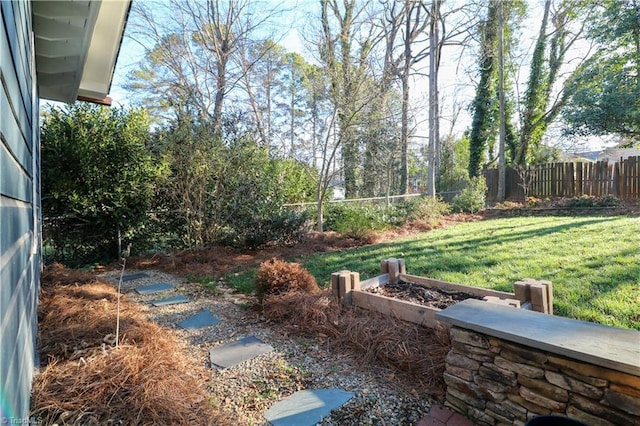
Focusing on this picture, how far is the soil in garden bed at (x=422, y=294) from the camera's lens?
2920 millimetres

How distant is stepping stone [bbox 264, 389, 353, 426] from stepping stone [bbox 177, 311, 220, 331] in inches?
61.9

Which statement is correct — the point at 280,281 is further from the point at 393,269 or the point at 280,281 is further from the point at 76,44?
the point at 76,44

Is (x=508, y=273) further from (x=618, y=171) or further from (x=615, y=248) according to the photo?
(x=618, y=171)

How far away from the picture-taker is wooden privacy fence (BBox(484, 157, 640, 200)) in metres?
10.3

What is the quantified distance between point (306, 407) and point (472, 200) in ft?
35.6

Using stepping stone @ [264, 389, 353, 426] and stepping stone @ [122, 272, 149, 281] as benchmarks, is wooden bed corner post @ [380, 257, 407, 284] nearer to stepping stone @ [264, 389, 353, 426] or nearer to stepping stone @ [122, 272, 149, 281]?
stepping stone @ [264, 389, 353, 426]

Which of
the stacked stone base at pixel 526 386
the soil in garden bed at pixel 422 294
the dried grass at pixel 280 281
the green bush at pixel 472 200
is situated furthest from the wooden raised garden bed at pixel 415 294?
the green bush at pixel 472 200

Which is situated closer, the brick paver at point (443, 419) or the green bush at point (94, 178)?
the brick paver at point (443, 419)

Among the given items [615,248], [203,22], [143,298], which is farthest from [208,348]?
[203,22]

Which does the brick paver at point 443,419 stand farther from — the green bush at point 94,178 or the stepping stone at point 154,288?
the green bush at point 94,178

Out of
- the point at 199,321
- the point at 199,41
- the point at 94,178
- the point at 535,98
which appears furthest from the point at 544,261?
the point at 535,98

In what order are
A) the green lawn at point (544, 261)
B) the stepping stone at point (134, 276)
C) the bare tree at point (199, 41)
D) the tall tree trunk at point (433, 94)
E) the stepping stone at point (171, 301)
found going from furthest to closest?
the tall tree trunk at point (433, 94) < the bare tree at point (199, 41) < the stepping stone at point (134, 276) < the stepping stone at point (171, 301) < the green lawn at point (544, 261)

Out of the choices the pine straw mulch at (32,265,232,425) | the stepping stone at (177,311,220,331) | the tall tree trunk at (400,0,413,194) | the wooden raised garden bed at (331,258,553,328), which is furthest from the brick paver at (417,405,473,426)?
the tall tree trunk at (400,0,413,194)

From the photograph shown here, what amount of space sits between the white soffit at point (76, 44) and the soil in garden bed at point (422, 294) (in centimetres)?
339
